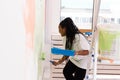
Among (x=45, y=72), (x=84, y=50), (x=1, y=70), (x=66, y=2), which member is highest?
(x=66, y=2)

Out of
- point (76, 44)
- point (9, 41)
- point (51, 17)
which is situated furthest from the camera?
point (51, 17)

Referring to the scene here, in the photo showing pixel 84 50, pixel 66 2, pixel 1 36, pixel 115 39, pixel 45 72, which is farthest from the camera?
pixel 66 2

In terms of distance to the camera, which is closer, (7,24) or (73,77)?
(7,24)

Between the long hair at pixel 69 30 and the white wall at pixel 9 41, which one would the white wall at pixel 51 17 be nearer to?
the long hair at pixel 69 30

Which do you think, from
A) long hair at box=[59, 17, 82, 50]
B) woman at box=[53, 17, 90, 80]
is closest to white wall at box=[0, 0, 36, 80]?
woman at box=[53, 17, 90, 80]

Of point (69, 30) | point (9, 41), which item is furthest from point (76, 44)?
point (9, 41)

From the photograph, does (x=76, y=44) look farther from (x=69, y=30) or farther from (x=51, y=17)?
(x=51, y=17)

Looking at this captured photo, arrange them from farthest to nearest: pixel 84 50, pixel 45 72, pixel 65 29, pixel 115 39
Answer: pixel 45 72 < pixel 65 29 < pixel 84 50 < pixel 115 39

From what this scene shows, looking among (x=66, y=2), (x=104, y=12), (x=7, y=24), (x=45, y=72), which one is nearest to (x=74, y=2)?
(x=66, y=2)

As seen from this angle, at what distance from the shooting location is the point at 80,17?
3.88m

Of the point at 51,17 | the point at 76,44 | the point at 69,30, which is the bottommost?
the point at 76,44

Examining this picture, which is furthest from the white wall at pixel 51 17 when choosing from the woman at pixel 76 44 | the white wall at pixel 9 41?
the white wall at pixel 9 41

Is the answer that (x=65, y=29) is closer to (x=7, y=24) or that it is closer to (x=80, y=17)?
(x=80, y=17)

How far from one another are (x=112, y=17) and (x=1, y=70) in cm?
354
